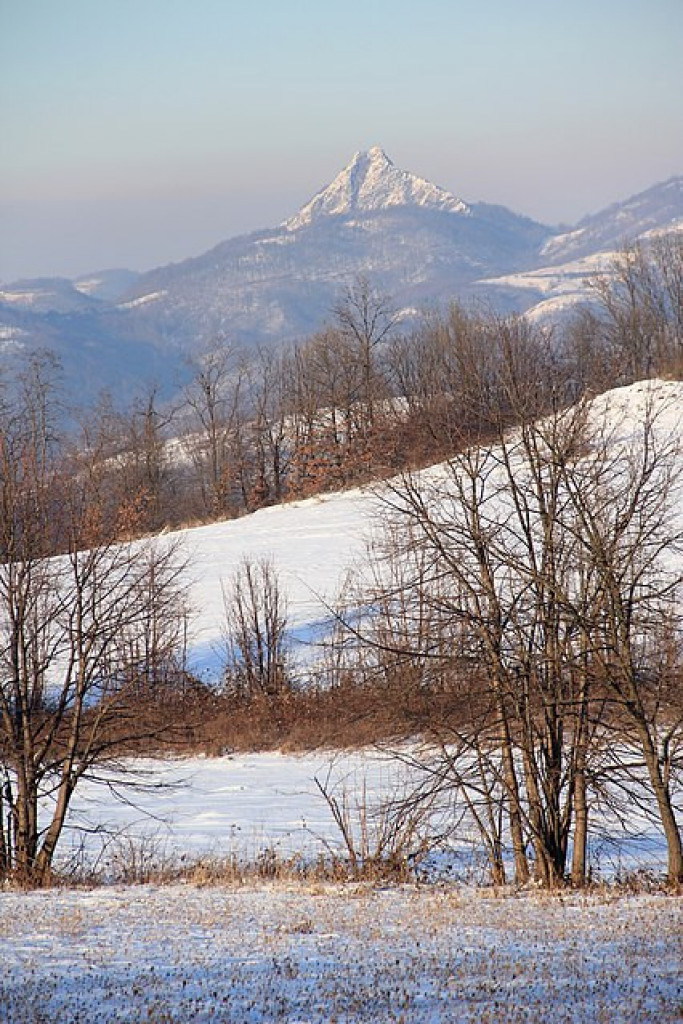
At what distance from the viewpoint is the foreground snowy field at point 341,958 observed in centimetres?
771

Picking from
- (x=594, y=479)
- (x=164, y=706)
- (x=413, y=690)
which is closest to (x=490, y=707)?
(x=413, y=690)

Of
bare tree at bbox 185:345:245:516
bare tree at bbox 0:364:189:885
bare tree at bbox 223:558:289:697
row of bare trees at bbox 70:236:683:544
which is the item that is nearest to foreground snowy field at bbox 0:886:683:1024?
bare tree at bbox 0:364:189:885

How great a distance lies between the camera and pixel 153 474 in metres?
64.6

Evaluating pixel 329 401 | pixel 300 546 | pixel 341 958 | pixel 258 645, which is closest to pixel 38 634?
pixel 341 958

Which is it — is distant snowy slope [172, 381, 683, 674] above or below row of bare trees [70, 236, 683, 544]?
below

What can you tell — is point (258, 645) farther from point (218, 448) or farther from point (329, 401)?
point (218, 448)

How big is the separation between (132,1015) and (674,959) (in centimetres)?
416

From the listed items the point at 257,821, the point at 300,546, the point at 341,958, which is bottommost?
the point at 257,821

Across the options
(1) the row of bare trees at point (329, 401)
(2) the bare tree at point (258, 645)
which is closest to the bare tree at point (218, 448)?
(1) the row of bare trees at point (329, 401)

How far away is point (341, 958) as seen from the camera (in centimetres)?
933

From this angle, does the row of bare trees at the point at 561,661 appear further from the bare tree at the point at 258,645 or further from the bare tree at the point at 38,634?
the bare tree at the point at 258,645

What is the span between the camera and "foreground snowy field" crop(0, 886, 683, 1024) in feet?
25.3

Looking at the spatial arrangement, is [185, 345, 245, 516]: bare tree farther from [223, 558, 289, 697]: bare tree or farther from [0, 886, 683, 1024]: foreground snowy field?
[0, 886, 683, 1024]: foreground snowy field

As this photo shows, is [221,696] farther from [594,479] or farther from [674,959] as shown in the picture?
[674,959]
